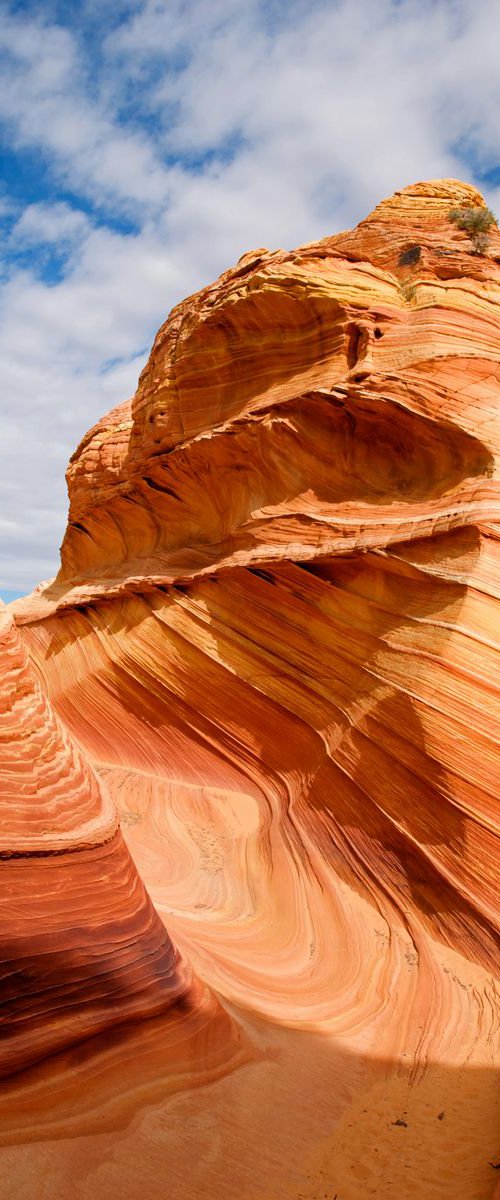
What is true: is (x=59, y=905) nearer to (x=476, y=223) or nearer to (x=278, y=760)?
(x=278, y=760)

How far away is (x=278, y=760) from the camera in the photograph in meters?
9.28

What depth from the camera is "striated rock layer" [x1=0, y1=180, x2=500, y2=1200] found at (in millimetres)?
3914

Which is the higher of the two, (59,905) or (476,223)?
(476,223)

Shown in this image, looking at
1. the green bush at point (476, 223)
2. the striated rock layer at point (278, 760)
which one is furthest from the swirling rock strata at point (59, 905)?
the green bush at point (476, 223)

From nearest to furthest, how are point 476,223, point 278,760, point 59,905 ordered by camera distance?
point 59,905, point 278,760, point 476,223

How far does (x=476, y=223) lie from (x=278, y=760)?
7779 mm

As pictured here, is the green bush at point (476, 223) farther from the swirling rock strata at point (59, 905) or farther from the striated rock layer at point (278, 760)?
the swirling rock strata at point (59, 905)

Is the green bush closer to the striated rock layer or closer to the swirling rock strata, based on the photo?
the striated rock layer

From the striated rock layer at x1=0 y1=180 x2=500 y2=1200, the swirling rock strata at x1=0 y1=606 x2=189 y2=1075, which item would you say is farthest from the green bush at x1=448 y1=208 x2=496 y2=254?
the swirling rock strata at x1=0 y1=606 x2=189 y2=1075

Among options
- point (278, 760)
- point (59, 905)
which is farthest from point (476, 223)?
point (59, 905)

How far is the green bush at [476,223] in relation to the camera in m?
9.84

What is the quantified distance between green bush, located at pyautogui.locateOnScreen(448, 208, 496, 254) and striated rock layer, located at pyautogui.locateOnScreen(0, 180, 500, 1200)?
197 millimetres

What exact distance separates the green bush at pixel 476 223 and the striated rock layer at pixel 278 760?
197mm

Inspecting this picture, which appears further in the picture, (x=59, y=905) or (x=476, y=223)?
(x=476, y=223)
